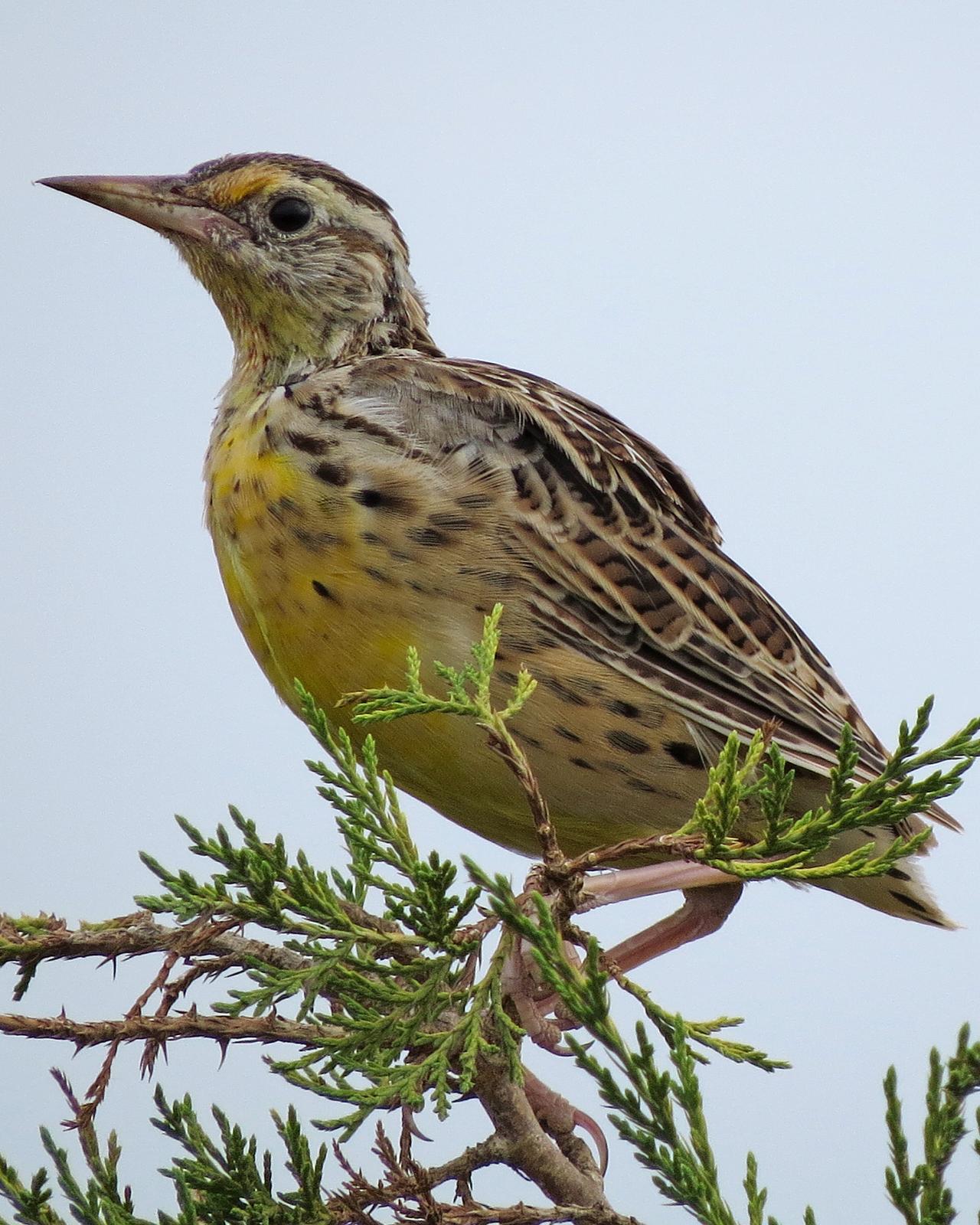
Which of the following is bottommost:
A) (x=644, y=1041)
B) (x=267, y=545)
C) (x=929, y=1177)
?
(x=929, y=1177)

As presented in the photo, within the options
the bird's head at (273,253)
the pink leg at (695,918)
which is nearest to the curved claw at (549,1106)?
the pink leg at (695,918)

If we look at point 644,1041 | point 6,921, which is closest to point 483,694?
point 644,1041

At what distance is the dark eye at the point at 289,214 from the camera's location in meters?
4.33

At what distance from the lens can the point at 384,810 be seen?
8.09 feet

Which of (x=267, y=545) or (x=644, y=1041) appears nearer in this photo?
(x=644, y=1041)

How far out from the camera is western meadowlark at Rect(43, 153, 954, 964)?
11.2 feet

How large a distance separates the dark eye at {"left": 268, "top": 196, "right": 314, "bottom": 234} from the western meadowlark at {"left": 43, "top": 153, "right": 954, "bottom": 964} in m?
0.35

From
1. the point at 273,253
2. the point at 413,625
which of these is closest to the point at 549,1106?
the point at 413,625

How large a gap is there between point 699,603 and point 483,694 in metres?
1.51

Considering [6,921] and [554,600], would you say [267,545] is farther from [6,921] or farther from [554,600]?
[6,921]

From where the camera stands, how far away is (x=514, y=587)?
3.50 meters

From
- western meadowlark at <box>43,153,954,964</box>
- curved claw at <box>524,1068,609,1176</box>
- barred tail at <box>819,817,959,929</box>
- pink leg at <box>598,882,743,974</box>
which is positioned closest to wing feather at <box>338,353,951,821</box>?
western meadowlark at <box>43,153,954,964</box>

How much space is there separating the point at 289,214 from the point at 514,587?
58.7 inches

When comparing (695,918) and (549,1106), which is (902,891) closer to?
(695,918)
